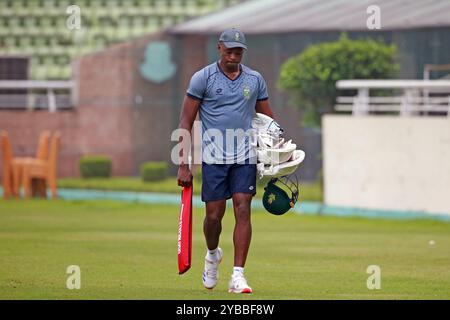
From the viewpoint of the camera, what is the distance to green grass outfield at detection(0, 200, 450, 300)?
13.2 m

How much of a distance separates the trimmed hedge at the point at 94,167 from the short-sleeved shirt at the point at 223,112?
20135mm

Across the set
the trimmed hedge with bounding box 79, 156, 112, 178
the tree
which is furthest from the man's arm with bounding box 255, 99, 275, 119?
the trimmed hedge with bounding box 79, 156, 112, 178

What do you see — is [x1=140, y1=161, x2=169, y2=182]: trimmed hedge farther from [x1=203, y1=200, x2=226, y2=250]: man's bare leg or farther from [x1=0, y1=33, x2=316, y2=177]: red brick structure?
[x1=203, y1=200, x2=226, y2=250]: man's bare leg

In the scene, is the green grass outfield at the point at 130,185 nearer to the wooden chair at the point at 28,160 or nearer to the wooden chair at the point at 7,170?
the wooden chair at the point at 28,160

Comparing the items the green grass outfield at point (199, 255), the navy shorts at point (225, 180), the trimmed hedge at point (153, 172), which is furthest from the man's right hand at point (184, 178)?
the trimmed hedge at point (153, 172)

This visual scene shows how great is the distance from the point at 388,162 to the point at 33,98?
39.6ft

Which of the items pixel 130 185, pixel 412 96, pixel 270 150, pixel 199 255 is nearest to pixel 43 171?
pixel 130 185

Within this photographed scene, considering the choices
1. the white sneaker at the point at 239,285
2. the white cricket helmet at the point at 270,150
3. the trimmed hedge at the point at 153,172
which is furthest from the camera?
the trimmed hedge at the point at 153,172

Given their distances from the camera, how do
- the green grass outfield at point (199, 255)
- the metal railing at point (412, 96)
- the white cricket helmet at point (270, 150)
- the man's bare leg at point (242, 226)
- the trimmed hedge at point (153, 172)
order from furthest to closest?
the trimmed hedge at point (153, 172), the metal railing at point (412, 96), the green grass outfield at point (199, 255), the white cricket helmet at point (270, 150), the man's bare leg at point (242, 226)

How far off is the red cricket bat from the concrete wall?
36.0 feet

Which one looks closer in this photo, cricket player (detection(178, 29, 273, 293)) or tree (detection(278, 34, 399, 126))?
cricket player (detection(178, 29, 273, 293))

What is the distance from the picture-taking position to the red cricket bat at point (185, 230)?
1304cm

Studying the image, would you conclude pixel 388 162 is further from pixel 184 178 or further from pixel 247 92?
pixel 184 178

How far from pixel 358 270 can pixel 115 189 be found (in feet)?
54.7
